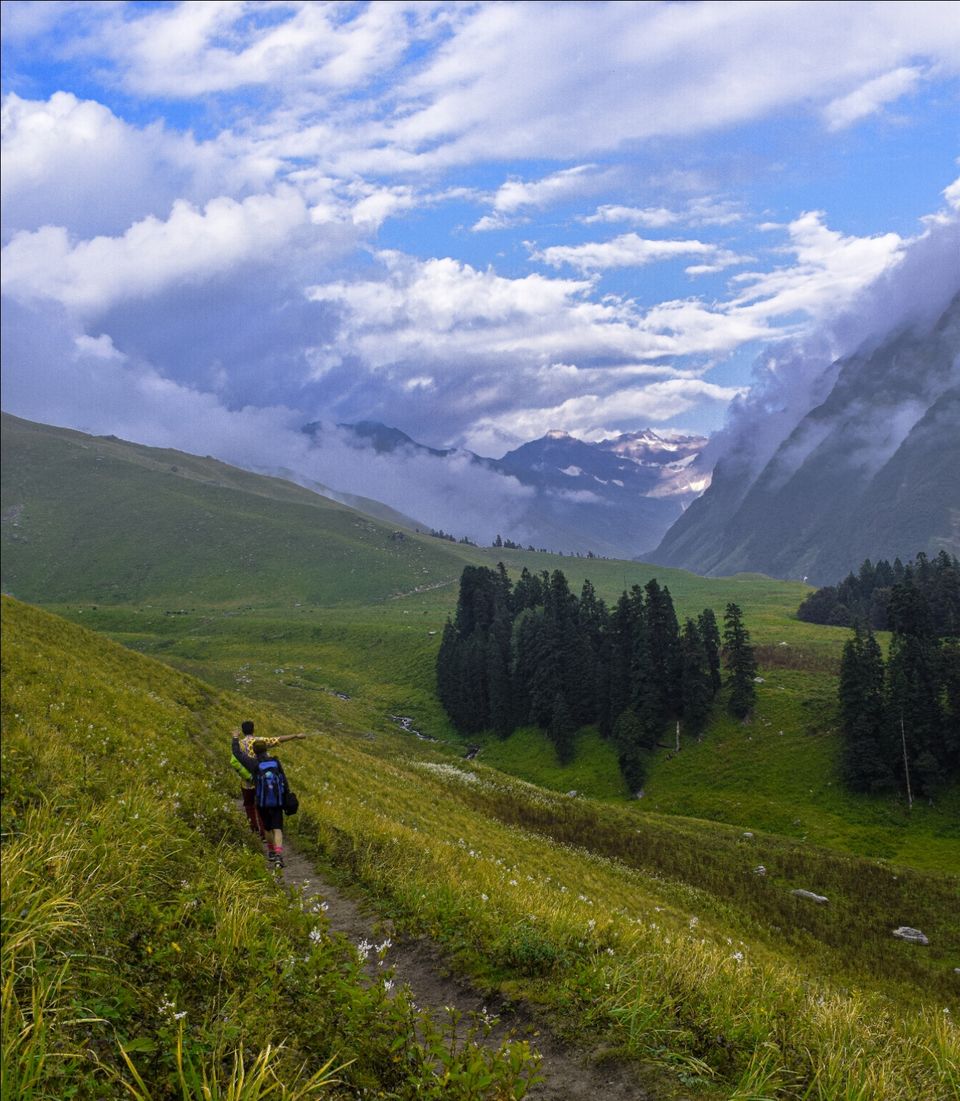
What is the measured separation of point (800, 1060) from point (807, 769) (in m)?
72.3

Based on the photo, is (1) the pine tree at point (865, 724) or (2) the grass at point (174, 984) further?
(1) the pine tree at point (865, 724)

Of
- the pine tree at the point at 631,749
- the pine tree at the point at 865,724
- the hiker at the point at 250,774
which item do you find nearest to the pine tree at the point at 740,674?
the pine tree at the point at 865,724

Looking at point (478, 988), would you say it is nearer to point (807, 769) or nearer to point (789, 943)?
point (789, 943)

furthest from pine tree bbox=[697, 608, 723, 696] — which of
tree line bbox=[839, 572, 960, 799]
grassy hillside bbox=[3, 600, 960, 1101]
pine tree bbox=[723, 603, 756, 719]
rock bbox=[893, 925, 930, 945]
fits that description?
grassy hillside bbox=[3, 600, 960, 1101]

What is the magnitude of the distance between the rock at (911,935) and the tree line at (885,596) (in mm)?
62244

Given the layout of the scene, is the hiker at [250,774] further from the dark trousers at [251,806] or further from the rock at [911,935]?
the rock at [911,935]

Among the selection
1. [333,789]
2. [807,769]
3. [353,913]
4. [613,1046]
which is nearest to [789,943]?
[333,789]

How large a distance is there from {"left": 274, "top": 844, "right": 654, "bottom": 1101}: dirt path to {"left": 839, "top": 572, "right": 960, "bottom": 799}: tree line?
220 ft

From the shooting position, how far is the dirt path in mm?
6164

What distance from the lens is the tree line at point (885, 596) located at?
104 m

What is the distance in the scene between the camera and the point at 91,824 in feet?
31.7

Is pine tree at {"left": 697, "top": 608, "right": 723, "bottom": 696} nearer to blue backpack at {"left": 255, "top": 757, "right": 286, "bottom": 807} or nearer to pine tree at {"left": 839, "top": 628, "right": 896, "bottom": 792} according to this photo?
pine tree at {"left": 839, "top": 628, "right": 896, "bottom": 792}

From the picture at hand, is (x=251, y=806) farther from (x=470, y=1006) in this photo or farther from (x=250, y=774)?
(x=470, y=1006)

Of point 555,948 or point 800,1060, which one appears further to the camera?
point 555,948
